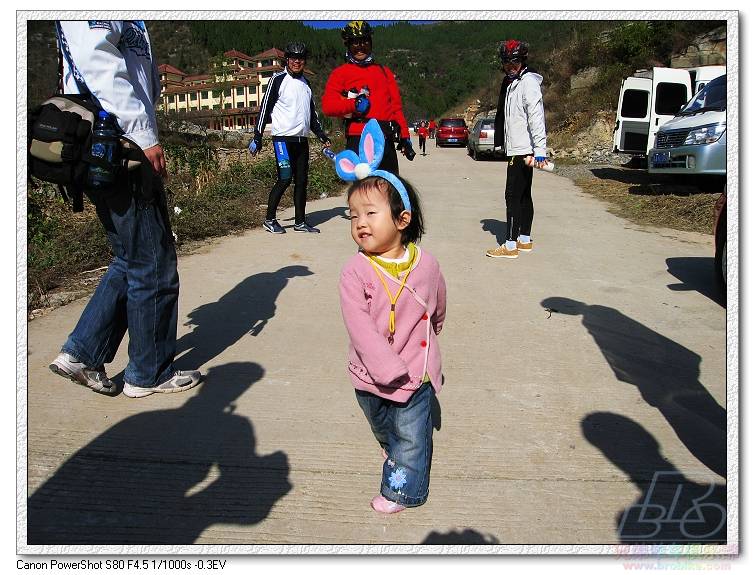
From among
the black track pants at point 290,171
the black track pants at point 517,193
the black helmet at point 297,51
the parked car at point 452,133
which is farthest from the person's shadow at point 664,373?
the parked car at point 452,133

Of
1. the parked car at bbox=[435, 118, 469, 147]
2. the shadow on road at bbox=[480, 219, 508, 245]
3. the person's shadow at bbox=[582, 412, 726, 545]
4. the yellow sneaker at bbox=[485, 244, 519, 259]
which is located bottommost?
the person's shadow at bbox=[582, 412, 726, 545]

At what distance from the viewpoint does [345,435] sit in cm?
297

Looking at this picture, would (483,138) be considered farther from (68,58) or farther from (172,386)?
(68,58)

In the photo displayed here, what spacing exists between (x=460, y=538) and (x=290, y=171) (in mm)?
5718

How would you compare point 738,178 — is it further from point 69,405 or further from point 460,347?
point 69,405

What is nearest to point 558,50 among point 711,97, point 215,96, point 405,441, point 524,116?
point 215,96

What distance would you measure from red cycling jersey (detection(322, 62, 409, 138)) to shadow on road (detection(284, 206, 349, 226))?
2364mm

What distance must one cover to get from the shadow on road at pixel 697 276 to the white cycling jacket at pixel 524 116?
1.67 m

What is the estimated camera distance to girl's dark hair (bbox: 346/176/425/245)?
2.57m

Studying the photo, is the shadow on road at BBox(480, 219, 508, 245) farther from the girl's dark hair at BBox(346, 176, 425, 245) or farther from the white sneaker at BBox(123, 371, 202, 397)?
the girl's dark hair at BBox(346, 176, 425, 245)

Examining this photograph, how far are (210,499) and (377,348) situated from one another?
898 mm

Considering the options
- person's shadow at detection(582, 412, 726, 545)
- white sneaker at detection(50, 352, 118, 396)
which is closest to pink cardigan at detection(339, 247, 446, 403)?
person's shadow at detection(582, 412, 726, 545)

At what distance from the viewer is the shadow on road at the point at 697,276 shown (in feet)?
16.9

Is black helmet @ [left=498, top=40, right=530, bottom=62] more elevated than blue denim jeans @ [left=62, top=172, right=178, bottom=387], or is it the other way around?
black helmet @ [left=498, top=40, right=530, bottom=62]
